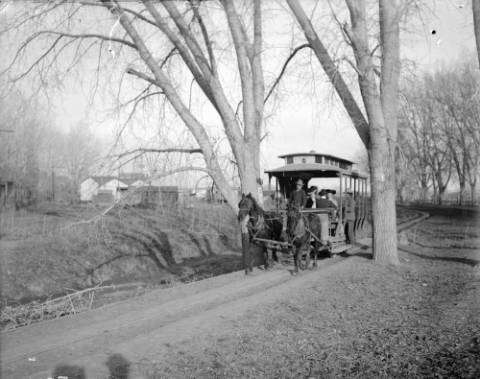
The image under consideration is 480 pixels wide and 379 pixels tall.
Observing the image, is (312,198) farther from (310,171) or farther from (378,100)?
(378,100)

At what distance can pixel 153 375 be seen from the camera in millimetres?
5414

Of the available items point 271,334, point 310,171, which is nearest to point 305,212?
point 310,171

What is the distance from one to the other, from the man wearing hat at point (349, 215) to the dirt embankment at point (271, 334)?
6.13 metres

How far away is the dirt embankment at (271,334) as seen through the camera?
557 cm

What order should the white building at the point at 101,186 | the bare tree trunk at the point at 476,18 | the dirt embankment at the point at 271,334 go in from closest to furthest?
the dirt embankment at the point at 271,334
the white building at the point at 101,186
the bare tree trunk at the point at 476,18

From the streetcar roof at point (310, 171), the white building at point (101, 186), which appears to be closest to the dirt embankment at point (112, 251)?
the white building at point (101, 186)

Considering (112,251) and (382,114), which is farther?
(112,251)

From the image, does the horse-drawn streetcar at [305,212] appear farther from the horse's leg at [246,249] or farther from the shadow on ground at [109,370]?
the shadow on ground at [109,370]

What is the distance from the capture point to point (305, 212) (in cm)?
1480

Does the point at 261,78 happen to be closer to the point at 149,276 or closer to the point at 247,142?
the point at 247,142

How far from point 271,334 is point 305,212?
27.0ft

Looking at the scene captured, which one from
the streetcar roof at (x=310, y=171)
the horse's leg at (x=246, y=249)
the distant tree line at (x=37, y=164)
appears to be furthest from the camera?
the distant tree line at (x=37, y=164)

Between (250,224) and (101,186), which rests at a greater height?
(101,186)

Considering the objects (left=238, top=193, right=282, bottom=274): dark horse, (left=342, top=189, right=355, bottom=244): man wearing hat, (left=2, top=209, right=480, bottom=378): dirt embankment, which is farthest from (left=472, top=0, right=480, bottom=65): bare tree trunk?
(left=238, top=193, right=282, bottom=274): dark horse
